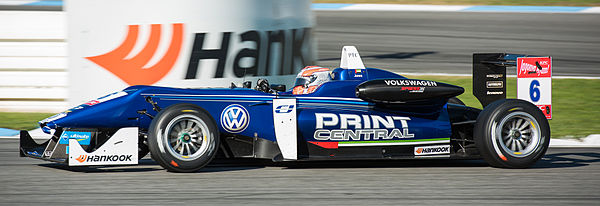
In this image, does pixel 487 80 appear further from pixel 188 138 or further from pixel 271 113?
pixel 188 138

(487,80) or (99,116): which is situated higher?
(487,80)

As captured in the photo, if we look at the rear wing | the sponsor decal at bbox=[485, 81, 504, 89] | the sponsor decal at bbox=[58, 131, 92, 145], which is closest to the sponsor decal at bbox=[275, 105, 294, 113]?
the sponsor decal at bbox=[58, 131, 92, 145]

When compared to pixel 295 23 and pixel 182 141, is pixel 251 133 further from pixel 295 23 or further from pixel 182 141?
pixel 295 23

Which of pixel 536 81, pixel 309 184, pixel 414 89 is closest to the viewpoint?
pixel 309 184

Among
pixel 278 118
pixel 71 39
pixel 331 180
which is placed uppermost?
pixel 71 39

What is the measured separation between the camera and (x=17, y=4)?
16.9 meters

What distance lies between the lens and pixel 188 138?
646 centimetres

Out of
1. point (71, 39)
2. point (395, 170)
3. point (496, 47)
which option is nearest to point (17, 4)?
point (71, 39)

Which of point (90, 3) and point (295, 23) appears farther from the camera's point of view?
point (295, 23)

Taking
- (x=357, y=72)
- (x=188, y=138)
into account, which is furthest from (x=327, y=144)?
(x=188, y=138)

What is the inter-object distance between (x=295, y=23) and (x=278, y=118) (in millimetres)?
4529

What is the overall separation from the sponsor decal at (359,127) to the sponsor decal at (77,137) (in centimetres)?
198

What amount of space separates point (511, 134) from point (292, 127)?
2047mm

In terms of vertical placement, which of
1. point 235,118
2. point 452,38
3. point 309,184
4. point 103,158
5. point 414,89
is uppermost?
point 452,38
